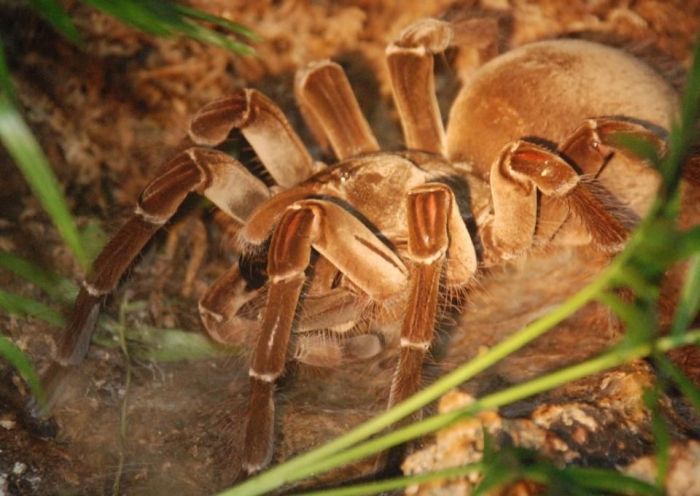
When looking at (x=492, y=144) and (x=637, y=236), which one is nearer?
(x=637, y=236)

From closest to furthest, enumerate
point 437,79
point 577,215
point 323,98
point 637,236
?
point 637,236 → point 577,215 → point 323,98 → point 437,79

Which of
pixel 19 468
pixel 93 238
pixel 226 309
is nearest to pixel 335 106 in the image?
pixel 226 309

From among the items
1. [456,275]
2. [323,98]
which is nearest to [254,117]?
[323,98]

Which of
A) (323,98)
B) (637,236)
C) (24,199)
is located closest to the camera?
(637,236)

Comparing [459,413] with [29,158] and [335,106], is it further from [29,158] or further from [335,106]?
[335,106]

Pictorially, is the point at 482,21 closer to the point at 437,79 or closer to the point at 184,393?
the point at 437,79

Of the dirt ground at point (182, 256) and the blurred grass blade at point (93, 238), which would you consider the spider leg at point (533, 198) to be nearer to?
the dirt ground at point (182, 256)

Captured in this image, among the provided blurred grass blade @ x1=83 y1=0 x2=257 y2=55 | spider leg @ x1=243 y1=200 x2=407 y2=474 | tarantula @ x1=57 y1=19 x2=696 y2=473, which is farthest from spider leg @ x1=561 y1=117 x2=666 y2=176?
blurred grass blade @ x1=83 y1=0 x2=257 y2=55
